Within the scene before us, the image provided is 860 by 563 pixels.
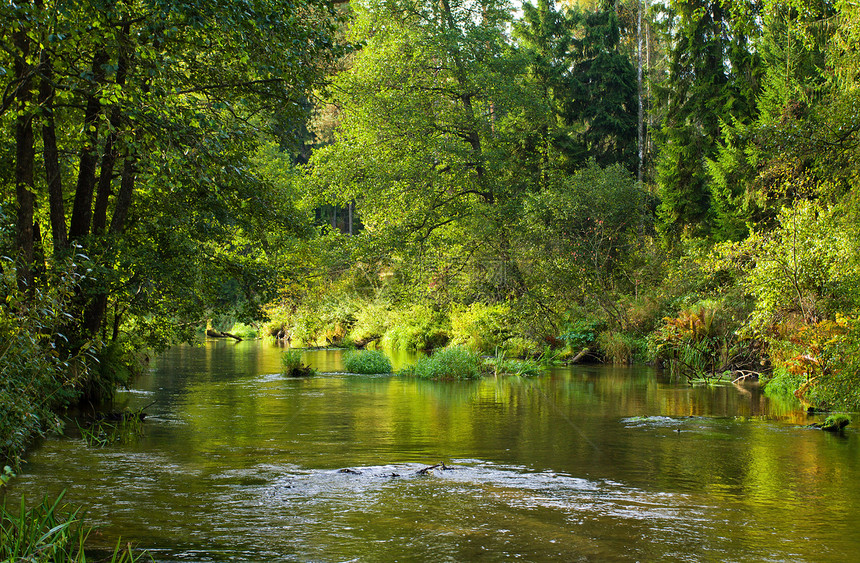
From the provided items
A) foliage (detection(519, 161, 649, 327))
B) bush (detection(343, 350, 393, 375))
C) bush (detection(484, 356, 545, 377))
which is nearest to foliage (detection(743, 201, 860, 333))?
Answer: bush (detection(484, 356, 545, 377))

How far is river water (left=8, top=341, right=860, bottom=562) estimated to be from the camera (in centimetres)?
617

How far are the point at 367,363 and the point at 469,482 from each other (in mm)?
12939

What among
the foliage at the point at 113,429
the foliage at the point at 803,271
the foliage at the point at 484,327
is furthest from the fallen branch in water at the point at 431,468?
the foliage at the point at 484,327

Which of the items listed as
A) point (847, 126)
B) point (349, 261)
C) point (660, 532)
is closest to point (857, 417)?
point (847, 126)

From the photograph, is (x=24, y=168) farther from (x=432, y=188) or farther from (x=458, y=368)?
(x=432, y=188)

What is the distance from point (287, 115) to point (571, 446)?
7109mm

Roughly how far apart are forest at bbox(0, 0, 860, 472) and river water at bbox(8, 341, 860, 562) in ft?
4.27

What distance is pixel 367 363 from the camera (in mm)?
20984

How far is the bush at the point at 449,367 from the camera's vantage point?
2000cm

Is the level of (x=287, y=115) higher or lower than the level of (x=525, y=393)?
higher

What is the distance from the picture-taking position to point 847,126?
10820 millimetres

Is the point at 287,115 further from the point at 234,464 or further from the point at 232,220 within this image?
the point at 234,464

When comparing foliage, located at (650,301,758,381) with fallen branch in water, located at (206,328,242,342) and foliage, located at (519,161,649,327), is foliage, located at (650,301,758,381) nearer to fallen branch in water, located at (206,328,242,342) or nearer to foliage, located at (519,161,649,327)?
foliage, located at (519,161,649,327)

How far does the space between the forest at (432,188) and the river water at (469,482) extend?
1302mm
